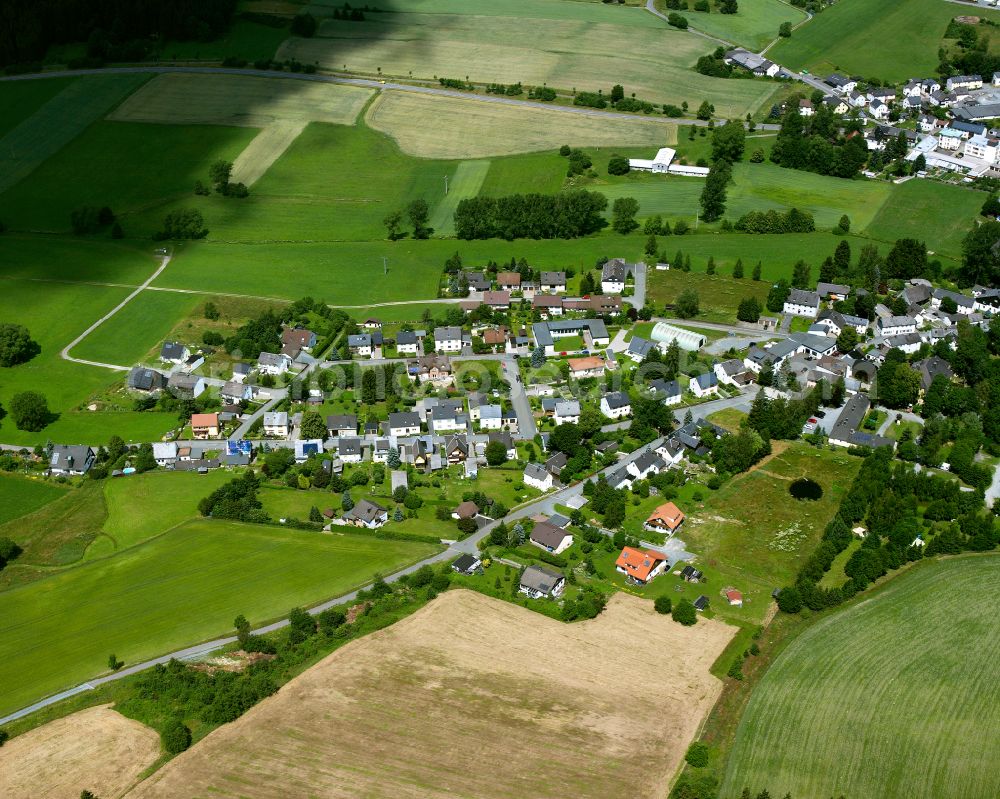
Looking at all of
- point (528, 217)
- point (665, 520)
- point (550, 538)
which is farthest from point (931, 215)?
point (550, 538)

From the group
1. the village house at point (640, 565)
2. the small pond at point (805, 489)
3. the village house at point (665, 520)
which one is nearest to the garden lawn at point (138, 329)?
the village house at point (665, 520)

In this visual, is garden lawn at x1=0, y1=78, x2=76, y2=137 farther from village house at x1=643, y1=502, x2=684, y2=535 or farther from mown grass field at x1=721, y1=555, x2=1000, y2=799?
mown grass field at x1=721, y1=555, x2=1000, y2=799

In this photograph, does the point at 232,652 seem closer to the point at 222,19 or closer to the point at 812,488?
the point at 812,488

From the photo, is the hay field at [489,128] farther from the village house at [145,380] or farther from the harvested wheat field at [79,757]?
the harvested wheat field at [79,757]

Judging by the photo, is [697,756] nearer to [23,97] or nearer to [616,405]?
[616,405]

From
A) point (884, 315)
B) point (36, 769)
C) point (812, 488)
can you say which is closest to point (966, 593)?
point (812, 488)
